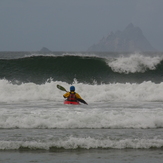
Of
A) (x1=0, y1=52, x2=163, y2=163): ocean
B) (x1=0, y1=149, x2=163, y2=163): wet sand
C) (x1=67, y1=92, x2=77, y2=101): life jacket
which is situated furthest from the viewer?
(x1=67, y1=92, x2=77, y2=101): life jacket

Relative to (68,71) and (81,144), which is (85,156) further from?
(68,71)

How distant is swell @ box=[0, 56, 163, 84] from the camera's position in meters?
22.7

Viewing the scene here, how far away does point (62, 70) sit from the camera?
24312 millimetres

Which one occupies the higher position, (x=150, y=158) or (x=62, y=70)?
(x=62, y=70)

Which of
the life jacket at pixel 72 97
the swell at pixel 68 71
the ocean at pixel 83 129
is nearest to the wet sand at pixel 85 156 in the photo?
the ocean at pixel 83 129

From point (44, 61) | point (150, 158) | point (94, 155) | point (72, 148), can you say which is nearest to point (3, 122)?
point (72, 148)

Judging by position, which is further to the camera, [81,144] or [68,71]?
[68,71]

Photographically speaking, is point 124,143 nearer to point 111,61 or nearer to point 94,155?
point 94,155

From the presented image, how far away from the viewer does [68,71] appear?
79.7 feet

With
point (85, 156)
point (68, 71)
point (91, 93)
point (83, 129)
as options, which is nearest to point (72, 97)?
point (91, 93)

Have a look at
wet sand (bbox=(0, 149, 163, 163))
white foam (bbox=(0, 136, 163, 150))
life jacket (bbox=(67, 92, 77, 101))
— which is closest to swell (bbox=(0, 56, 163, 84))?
life jacket (bbox=(67, 92, 77, 101))

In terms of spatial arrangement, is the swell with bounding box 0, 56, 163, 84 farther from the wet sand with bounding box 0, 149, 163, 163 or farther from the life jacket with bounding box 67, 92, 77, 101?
the wet sand with bounding box 0, 149, 163, 163

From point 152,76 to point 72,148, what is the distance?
678 inches

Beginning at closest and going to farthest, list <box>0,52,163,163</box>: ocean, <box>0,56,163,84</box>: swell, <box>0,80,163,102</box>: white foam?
<box>0,52,163,163</box>: ocean < <box>0,80,163,102</box>: white foam < <box>0,56,163,84</box>: swell
